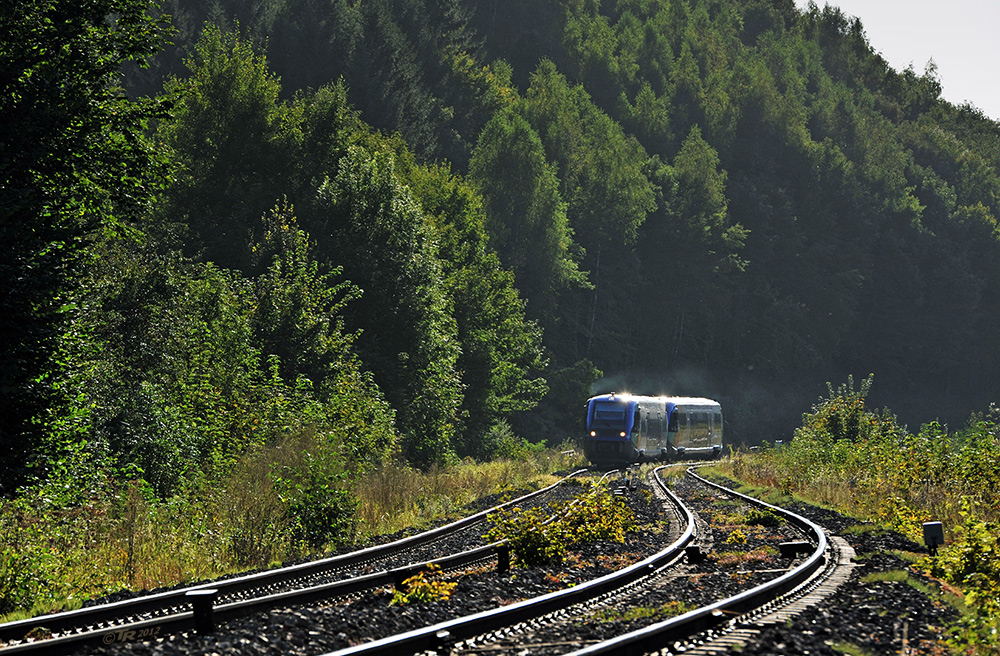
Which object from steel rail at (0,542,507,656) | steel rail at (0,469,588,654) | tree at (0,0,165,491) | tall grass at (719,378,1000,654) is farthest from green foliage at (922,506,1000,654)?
tree at (0,0,165,491)

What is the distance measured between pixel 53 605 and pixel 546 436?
1997 inches

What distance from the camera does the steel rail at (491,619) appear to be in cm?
648

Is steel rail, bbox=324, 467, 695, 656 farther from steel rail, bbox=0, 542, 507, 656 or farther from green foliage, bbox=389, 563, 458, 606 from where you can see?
steel rail, bbox=0, 542, 507, 656

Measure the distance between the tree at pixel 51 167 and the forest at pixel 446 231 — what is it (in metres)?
0.04

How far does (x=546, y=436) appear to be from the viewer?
196 feet

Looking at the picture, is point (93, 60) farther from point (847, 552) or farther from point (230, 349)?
point (847, 552)

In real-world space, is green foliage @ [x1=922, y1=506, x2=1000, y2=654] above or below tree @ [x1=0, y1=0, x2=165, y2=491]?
below

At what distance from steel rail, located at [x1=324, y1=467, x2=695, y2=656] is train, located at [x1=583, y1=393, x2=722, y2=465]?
2652 centimetres

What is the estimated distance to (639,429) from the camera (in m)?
38.7

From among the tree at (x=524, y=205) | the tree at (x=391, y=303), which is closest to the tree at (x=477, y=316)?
the tree at (x=391, y=303)

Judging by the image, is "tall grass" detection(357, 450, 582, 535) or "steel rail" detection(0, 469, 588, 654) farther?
"tall grass" detection(357, 450, 582, 535)

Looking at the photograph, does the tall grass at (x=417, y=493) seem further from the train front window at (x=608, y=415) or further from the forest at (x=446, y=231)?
the train front window at (x=608, y=415)

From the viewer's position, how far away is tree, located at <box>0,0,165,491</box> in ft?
39.7

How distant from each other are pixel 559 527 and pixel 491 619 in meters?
5.16
